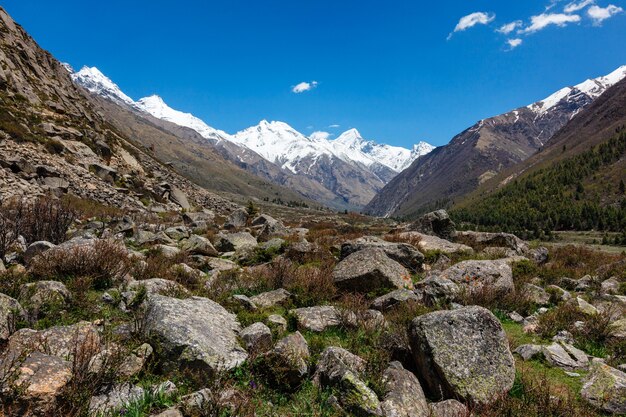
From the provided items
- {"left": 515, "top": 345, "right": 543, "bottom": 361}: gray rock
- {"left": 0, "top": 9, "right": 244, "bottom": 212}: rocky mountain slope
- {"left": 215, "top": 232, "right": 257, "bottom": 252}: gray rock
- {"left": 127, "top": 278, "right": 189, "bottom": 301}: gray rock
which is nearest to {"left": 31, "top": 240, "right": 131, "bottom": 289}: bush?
{"left": 127, "top": 278, "right": 189, "bottom": 301}: gray rock

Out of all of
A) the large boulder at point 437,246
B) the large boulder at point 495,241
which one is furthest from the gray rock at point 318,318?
the large boulder at point 495,241

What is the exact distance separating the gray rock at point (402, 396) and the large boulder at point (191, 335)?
7.88ft

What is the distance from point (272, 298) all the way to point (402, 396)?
209 inches

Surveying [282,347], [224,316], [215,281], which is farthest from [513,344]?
[215,281]

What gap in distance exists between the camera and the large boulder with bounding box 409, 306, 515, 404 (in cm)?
590

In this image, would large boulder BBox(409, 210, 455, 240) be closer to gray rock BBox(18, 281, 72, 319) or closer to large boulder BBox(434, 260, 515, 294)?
large boulder BBox(434, 260, 515, 294)

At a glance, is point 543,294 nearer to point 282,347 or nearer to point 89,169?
point 282,347

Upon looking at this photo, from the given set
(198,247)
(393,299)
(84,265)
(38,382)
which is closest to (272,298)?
(393,299)

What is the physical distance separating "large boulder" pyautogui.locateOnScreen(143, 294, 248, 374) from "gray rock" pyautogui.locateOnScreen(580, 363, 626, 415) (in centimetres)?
582

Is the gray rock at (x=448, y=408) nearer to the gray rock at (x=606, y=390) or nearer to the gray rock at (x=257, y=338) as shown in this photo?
the gray rock at (x=606, y=390)

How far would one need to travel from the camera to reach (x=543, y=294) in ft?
40.0

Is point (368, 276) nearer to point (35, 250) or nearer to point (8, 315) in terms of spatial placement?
point (8, 315)

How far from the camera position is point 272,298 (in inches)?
404

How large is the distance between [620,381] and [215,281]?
9.42m
